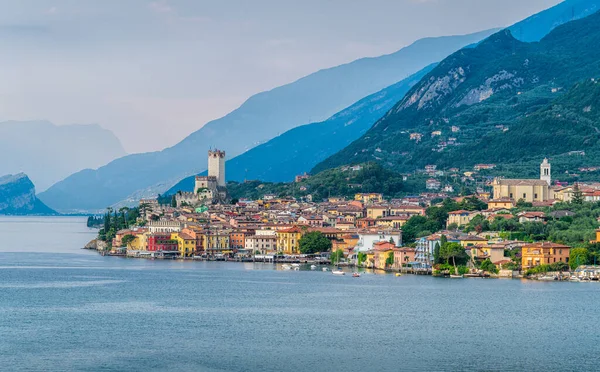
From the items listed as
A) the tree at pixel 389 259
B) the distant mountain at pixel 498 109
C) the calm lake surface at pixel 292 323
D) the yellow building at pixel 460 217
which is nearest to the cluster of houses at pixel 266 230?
the tree at pixel 389 259

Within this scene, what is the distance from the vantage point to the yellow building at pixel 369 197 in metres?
90.0

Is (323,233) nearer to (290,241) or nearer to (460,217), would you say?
(290,241)

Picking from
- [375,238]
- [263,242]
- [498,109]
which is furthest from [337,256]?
[498,109]

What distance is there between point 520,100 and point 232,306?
9074 centimetres

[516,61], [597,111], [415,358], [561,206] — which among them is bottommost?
[415,358]

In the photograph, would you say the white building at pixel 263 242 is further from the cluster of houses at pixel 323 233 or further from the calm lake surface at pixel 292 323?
the calm lake surface at pixel 292 323

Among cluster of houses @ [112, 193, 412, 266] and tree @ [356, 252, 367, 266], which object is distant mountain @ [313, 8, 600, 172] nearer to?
cluster of houses @ [112, 193, 412, 266]

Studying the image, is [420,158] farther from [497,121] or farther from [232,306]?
[232,306]

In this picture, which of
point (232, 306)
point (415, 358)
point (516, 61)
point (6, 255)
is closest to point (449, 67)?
point (516, 61)

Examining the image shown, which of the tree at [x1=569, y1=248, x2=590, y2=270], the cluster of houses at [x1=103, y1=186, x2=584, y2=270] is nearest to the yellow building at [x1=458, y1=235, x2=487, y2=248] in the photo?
the cluster of houses at [x1=103, y1=186, x2=584, y2=270]

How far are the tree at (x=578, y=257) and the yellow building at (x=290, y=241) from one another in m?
22.4

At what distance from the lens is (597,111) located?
107312mm

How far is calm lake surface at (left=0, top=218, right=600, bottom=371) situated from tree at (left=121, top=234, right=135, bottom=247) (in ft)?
77.6

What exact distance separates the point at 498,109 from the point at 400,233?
209ft
